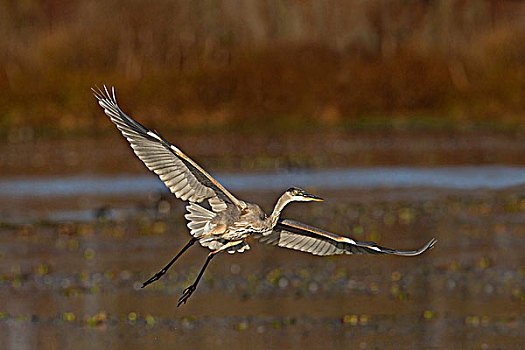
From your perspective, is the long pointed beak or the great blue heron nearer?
the long pointed beak

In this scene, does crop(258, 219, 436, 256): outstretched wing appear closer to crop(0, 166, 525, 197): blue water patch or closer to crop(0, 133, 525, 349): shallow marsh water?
crop(0, 133, 525, 349): shallow marsh water

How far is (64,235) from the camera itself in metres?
18.9

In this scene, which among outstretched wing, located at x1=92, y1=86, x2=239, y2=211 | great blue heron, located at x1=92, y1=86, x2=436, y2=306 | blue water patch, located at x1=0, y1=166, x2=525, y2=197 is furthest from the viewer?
blue water patch, located at x1=0, y1=166, x2=525, y2=197

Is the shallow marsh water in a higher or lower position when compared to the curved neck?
lower

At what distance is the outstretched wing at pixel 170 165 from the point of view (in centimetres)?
1091

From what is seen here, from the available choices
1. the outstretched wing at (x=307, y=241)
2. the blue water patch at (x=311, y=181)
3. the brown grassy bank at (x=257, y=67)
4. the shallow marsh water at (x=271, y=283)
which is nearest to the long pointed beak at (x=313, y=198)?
the outstretched wing at (x=307, y=241)

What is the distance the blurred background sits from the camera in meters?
13.1

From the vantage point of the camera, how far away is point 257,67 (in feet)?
122

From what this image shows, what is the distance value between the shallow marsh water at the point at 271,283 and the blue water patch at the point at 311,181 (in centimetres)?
242

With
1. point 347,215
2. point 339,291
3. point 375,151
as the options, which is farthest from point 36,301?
point 375,151

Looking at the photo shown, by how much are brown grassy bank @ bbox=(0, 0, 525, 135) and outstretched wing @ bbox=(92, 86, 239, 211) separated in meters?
24.0

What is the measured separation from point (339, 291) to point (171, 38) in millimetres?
25412

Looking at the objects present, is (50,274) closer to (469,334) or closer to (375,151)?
(469,334)

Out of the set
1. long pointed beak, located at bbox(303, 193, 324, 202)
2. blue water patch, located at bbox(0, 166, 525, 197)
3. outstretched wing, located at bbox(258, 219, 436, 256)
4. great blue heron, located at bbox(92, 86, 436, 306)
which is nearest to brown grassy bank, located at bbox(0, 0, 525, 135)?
blue water patch, located at bbox(0, 166, 525, 197)
